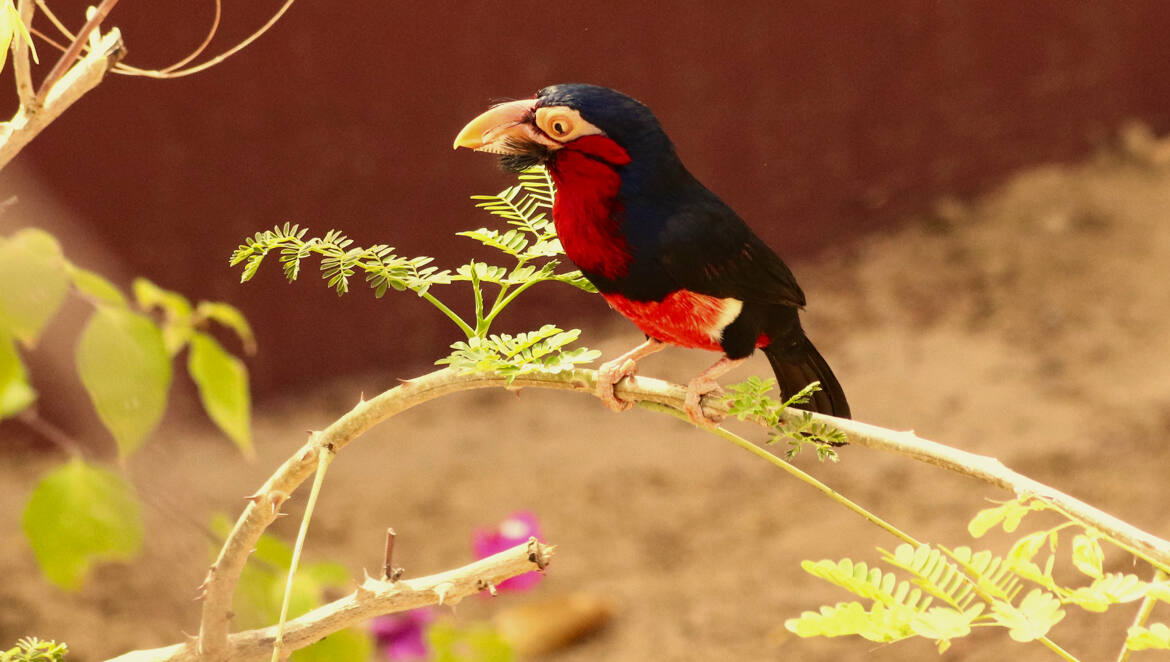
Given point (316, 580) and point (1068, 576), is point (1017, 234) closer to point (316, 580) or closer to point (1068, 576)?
point (1068, 576)

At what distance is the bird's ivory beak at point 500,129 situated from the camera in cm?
54

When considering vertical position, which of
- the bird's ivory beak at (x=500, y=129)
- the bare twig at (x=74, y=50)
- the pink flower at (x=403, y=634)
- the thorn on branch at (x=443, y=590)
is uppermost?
the pink flower at (x=403, y=634)

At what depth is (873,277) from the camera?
237 centimetres

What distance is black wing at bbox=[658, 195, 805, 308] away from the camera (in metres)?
0.56

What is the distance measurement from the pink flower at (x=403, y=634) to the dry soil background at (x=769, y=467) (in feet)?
1.86

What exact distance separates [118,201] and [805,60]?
1154mm

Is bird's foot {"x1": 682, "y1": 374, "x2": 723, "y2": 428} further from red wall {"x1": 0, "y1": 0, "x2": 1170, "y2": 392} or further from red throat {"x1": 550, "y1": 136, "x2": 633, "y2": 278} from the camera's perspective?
red wall {"x1": 0, "y1": 0, "x2": 1170, "y2": 392}

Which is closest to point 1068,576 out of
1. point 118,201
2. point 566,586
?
point 566,586

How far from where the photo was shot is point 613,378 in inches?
24.2

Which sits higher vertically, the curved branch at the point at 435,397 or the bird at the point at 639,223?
the bird at the point at 639,223

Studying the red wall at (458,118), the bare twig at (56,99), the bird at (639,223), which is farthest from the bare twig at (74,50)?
the red wall at (458,118)

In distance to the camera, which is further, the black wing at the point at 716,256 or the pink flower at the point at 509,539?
the pink flower at the point at 509,539

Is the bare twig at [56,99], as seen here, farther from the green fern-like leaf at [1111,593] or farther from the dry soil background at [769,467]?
the dry soil background at [769,467]

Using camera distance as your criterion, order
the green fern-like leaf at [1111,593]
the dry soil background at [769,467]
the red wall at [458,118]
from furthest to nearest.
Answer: the dry soil background at [769,467]
the red wall at [458,118]
the green fern-like leaf at [1111,593]
